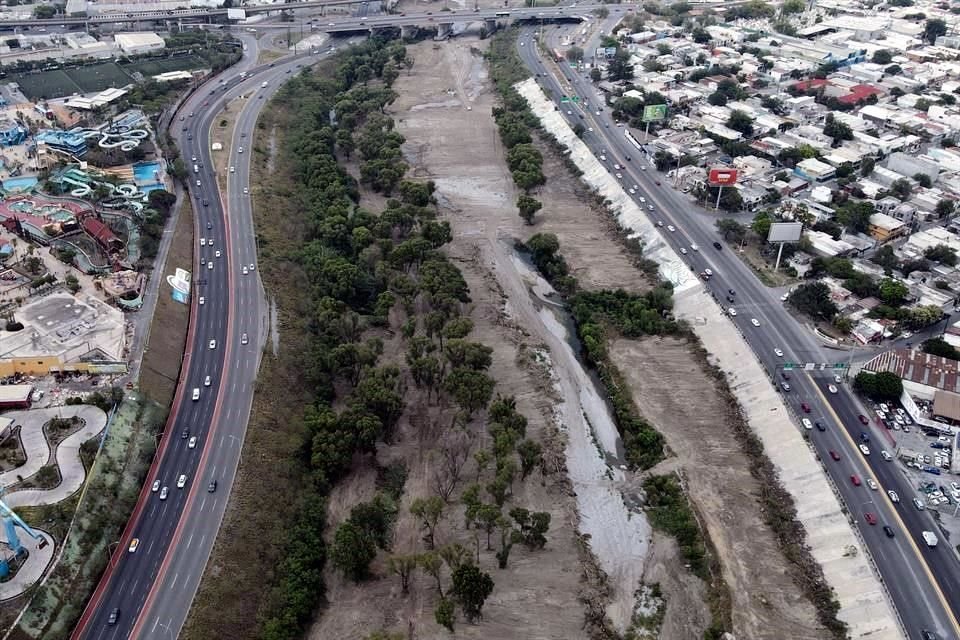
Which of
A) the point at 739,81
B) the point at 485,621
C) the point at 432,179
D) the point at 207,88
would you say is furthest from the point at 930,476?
the point at 207,88

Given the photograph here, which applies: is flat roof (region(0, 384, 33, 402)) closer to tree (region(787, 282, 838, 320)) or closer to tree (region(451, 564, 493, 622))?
tree (region(451, 564, 493, 622))

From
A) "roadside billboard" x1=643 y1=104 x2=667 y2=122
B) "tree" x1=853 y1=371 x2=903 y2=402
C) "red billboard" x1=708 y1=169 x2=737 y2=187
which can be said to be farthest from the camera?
"roadside billboard" x1=643 y1=104 x2=667 y2=122

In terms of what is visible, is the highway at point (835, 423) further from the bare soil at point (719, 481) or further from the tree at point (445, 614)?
the tree at point (445, 614)

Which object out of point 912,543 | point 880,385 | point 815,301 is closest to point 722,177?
point 815,301

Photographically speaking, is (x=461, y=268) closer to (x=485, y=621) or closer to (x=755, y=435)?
(x=755, y=435)

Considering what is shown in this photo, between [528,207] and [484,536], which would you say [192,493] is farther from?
[528,207]

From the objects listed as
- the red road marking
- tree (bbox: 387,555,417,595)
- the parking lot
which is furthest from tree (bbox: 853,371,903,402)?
the red road marking
